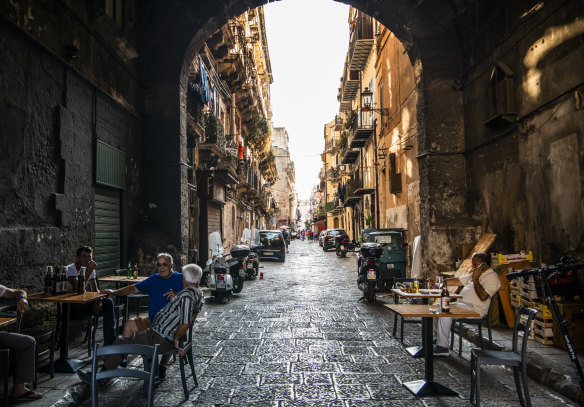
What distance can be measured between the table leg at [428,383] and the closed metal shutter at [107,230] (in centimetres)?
563

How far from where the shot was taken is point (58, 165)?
6.36 m

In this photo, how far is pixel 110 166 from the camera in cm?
821

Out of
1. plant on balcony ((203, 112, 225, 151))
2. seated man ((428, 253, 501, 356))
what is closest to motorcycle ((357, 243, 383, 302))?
seated man ((428, 253, 501, 356))

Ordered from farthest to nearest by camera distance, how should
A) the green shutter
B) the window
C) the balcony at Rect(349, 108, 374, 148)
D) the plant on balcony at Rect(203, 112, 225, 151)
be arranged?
the balcony at Rect(349, 108, 374, 148) < the plant on balcony at Rect(203, 112, 225, 151) < the window < the green shutter

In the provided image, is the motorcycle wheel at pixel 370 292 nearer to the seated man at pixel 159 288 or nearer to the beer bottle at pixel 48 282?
the seated man at pixel 159 288

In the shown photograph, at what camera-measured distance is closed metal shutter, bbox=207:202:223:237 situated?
1599 centimetres

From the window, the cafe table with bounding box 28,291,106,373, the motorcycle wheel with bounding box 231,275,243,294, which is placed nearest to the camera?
the cafe table with bounding box 28,291,106,373

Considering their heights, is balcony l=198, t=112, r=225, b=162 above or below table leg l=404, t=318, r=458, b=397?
above

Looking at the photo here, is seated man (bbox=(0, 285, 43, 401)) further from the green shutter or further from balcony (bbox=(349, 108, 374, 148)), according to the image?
balcony (bbox=(349, 108, 374, 148))

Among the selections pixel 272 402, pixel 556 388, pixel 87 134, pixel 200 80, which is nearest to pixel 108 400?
pixel 272 402

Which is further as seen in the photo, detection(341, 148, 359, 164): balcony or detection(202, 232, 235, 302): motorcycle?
detection(341, 148, 359, 164): balcony

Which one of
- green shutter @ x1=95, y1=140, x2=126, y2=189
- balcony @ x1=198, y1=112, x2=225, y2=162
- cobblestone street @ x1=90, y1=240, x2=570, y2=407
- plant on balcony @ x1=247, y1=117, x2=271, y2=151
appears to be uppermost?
plant on balcony @ x1=247, y1=117, x2=271, y2=151

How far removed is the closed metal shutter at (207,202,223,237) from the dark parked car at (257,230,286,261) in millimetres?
4036

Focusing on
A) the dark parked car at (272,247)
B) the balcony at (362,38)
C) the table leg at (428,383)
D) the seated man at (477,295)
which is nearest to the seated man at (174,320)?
the table leg at (428,383)
